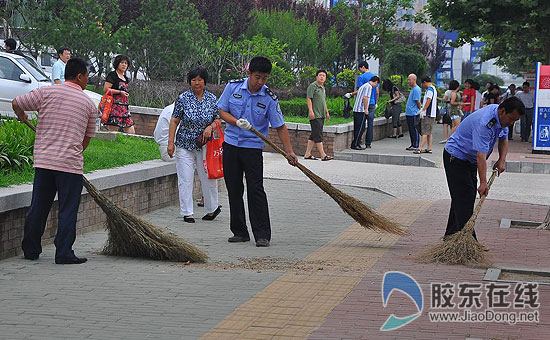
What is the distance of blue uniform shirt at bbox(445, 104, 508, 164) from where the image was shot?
8.48 metres

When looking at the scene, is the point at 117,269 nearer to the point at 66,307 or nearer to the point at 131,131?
the point at 66,307

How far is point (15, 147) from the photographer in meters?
9.42

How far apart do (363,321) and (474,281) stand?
5.73ft

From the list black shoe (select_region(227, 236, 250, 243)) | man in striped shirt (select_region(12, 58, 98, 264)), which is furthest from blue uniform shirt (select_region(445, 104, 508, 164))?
man in striped shirt (select_region(12, 58, 98, 264))

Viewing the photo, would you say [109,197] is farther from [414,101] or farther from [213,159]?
[414,101]

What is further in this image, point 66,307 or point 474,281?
point 474,281

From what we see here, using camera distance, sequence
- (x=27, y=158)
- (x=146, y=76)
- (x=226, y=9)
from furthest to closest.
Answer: (x=226, y=9) < (x=146, y=76) < (x=27, y=158)

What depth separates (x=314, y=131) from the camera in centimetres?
1761

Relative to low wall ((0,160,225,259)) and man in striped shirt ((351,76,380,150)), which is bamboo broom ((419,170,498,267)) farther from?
man in striped shirt ((351,76,380,150))

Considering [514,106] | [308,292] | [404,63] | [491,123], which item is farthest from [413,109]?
[404,63]

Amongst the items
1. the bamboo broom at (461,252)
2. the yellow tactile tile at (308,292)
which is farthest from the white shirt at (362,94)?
the bamboo broom at (461,252)

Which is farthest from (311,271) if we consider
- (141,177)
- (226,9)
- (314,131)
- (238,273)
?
(226,9)

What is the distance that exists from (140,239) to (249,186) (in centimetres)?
145

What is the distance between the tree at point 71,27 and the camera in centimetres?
2317
